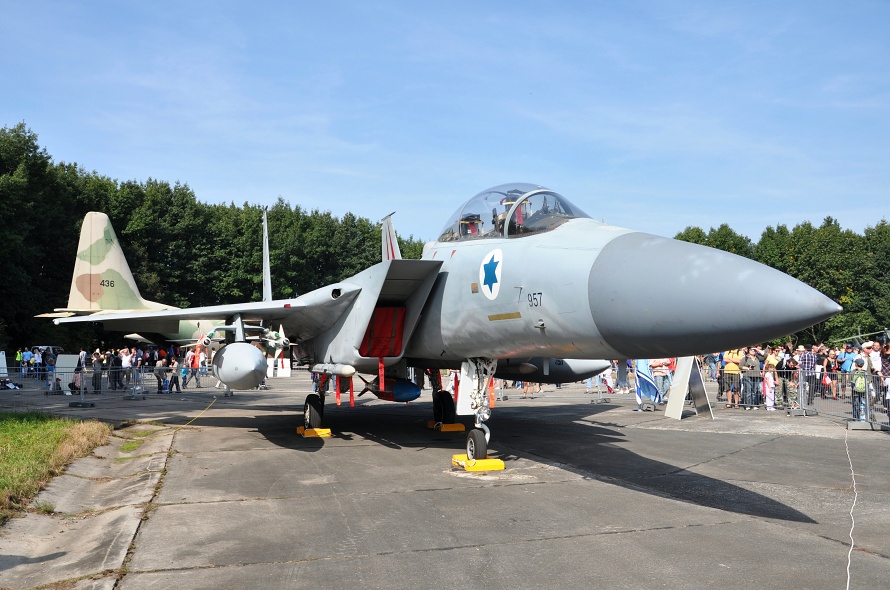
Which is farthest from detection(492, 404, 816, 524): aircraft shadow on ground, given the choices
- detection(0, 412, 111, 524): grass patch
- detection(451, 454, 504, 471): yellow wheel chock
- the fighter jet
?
detection(0, 412, 111, 524): grass patch

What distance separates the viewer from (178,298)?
43.4m

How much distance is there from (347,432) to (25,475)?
527 cm

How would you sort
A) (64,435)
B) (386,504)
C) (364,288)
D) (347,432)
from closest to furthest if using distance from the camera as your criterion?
(386,504)
(364,288)
(64,435)
(347,432)

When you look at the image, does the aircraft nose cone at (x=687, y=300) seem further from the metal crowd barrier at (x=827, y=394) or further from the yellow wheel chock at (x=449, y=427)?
the metal crowd barrier at (x=827, y=394)

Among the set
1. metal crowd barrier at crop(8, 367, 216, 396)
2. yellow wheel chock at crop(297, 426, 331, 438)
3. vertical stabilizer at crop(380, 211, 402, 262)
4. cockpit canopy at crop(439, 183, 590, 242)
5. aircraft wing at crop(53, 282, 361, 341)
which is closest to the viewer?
cockpit canopy at crop(439, 183, 590, 242)

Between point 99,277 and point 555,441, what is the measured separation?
18.0 m

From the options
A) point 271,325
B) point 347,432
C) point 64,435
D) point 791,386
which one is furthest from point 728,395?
point 64,435

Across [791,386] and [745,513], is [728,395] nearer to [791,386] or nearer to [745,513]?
[791,386]

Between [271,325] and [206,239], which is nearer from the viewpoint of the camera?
[271,325]

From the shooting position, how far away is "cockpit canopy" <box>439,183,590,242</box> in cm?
724

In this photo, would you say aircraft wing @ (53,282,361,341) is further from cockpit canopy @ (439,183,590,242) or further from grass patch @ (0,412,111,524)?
cockpit canopy @ (439,183,590,242)

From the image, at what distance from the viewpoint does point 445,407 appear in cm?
1154

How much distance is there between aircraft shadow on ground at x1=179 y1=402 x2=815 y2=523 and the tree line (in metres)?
25.0

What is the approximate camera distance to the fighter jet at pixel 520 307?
15.6 feet
